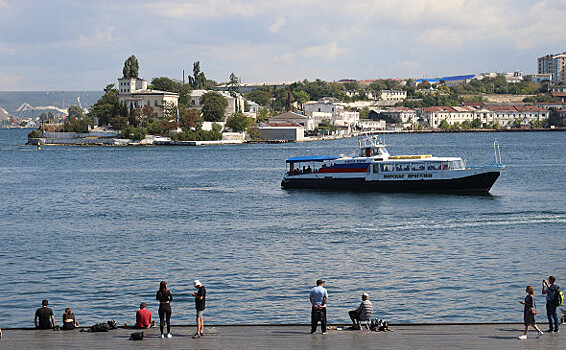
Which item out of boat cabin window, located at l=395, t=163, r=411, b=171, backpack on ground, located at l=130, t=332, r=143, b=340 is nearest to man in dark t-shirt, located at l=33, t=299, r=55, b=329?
backpack on ground, located at l=130, t=332, r=143, b=340

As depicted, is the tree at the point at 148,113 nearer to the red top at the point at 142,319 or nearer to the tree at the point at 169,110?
the tree at the point at 169,110

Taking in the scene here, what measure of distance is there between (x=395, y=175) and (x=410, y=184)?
4.88ft

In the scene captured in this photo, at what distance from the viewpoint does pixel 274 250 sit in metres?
37.2

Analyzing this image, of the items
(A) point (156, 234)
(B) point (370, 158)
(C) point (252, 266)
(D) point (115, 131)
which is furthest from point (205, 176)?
(D) point (115, 131)

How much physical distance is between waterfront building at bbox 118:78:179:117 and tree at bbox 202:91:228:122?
718 cm

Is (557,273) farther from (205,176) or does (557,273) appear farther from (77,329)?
(205,176)

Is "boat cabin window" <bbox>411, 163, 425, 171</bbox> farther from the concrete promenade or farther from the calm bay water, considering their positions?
the concrete promenade

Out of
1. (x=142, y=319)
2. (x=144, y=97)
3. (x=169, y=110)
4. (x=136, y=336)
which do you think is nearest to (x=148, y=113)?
(x=169, y=110)

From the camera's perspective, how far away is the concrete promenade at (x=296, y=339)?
725 inches

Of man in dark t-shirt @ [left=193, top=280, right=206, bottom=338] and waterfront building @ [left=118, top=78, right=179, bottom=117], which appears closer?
man in dark t-shirt @ [left=193, top=280, right=206, bottom=338]

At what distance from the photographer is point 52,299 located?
1102 inches

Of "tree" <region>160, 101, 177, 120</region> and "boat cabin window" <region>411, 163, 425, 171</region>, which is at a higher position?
"tree" <region>160, 101, 177, 120</region>

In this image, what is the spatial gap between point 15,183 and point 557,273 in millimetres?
62050

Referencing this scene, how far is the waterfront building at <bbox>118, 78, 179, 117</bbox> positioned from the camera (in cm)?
18075
